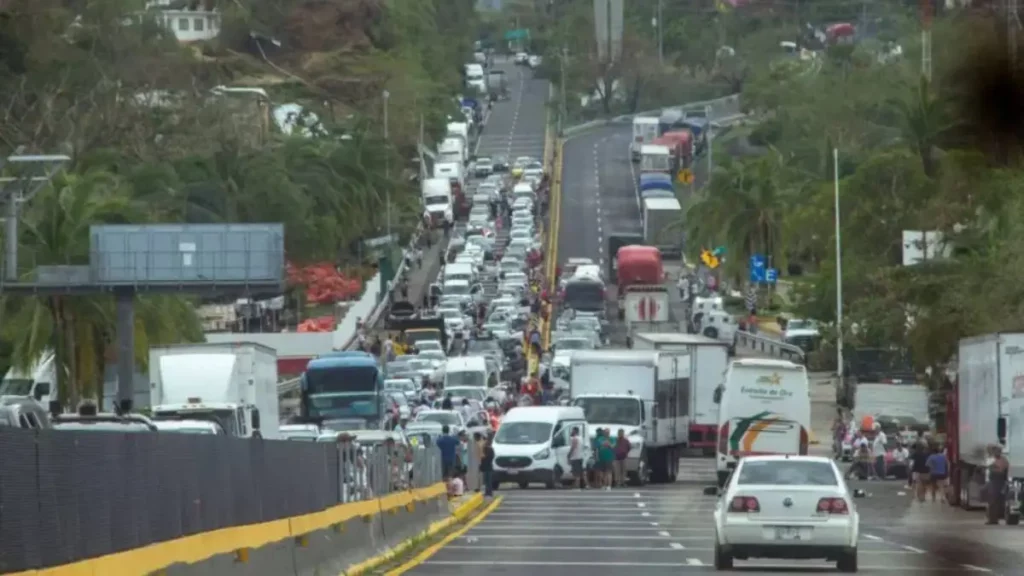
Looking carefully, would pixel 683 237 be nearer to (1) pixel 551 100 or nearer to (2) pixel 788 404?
(1) pixel 551 100

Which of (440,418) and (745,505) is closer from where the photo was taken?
(745,505)

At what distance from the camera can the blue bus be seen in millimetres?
61969

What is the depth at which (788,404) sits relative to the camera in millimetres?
50250

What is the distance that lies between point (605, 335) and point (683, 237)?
107ft

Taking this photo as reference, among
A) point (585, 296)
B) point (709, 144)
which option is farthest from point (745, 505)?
point (709, 144)

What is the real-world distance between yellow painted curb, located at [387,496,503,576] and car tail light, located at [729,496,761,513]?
137 inches

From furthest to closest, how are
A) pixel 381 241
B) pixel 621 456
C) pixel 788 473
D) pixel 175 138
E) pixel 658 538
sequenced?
pixel 381 241 < pixel 175 138 < pixel 621 456 < pixel 658 538 < pixel 788 473

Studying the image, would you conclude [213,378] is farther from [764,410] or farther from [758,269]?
[758,269]

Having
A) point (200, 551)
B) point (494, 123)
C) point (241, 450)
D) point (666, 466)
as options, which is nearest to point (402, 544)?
point (241, 450)

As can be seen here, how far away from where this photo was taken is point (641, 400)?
55.8 m

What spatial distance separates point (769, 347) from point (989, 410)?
5385 cm

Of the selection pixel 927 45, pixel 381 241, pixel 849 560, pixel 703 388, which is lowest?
pixel 849 560

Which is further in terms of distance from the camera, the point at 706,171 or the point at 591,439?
the point at 706,171

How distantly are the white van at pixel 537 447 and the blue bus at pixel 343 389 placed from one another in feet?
29.5
